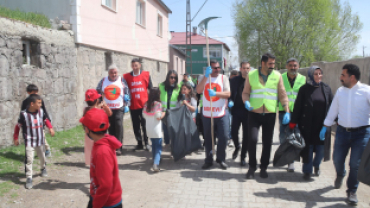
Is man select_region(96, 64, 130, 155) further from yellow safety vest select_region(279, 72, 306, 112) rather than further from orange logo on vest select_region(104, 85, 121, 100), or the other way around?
yellow safety vest select_region(279, 72, 306, 112)

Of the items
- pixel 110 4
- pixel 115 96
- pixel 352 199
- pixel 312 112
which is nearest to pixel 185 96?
pixel 115 96

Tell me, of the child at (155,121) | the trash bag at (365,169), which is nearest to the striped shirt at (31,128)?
the child at (155,121)

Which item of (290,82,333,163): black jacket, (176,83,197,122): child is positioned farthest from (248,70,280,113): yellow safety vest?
(176,83,197,122): child

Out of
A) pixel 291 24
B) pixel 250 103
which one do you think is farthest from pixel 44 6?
pixel 291 24

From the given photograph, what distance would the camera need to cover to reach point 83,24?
8.60m

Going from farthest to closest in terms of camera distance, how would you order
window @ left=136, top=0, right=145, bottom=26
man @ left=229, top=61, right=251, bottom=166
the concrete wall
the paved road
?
1. window @ left=136, top=0, right=145, bottom=26
2. the concrete wall
3. man @ left=229, top=61, right=251, bottom=166
4. the paved road

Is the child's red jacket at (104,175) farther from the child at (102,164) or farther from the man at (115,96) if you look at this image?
the man at (115,96)

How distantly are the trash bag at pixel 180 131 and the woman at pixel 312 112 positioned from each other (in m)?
1.92

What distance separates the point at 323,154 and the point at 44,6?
328 inches

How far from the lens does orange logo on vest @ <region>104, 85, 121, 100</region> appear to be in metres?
5.99

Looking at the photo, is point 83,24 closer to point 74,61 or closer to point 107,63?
point 74,61

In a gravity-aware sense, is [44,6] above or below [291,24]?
below

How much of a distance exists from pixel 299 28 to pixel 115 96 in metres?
25.0

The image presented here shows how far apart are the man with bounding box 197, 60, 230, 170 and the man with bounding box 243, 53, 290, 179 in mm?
542
